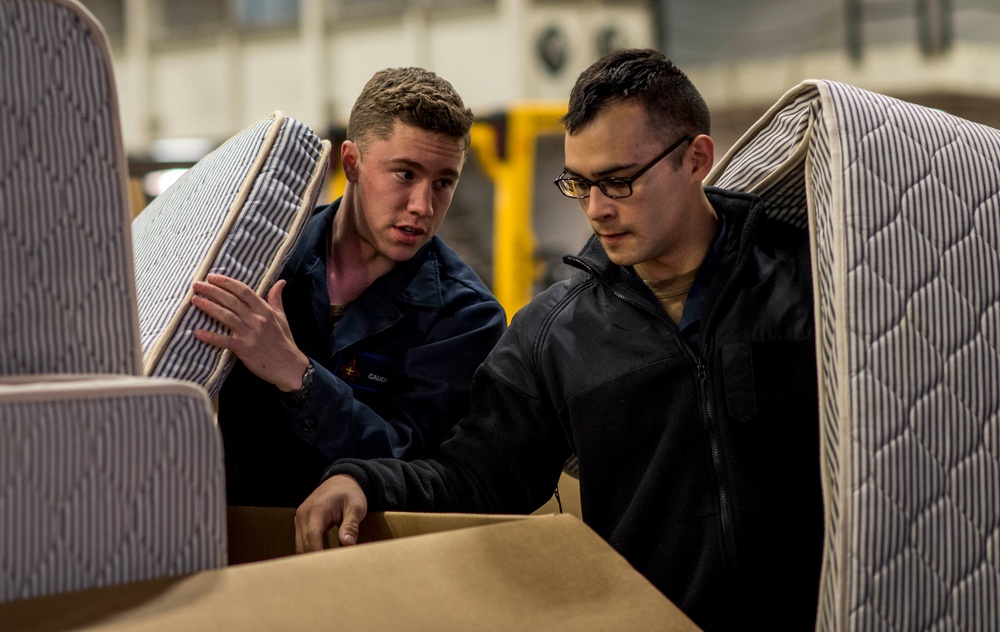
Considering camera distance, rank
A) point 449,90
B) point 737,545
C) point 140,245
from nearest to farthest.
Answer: point 737,545 < point 140,245 < point 449,90

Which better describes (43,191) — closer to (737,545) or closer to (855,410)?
(855,410)

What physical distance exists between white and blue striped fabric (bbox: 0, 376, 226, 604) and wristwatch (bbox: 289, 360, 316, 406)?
0.56 metres

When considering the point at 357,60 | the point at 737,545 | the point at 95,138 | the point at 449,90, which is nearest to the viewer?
the point at 95,138

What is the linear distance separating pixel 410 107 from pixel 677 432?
2.37 ft

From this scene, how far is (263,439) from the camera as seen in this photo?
1.59 metres

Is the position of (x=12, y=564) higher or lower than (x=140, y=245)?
lower

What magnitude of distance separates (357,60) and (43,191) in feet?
29.8

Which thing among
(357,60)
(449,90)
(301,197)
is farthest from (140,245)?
(357,60)

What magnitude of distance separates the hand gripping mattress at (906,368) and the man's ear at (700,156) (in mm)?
486

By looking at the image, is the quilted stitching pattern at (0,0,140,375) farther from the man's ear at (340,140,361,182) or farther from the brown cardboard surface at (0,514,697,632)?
the man's ear at (340,140,361,182)

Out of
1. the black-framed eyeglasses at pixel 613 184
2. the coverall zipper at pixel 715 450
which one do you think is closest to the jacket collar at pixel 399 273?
the black-framed eyeglasses at pixel 613 184

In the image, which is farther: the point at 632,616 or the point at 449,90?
the point at 449,90

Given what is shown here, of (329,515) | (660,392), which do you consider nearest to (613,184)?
(660,392)

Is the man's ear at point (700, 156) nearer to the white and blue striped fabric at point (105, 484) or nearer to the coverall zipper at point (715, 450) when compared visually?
the coverall zipper at point (715, 450)
